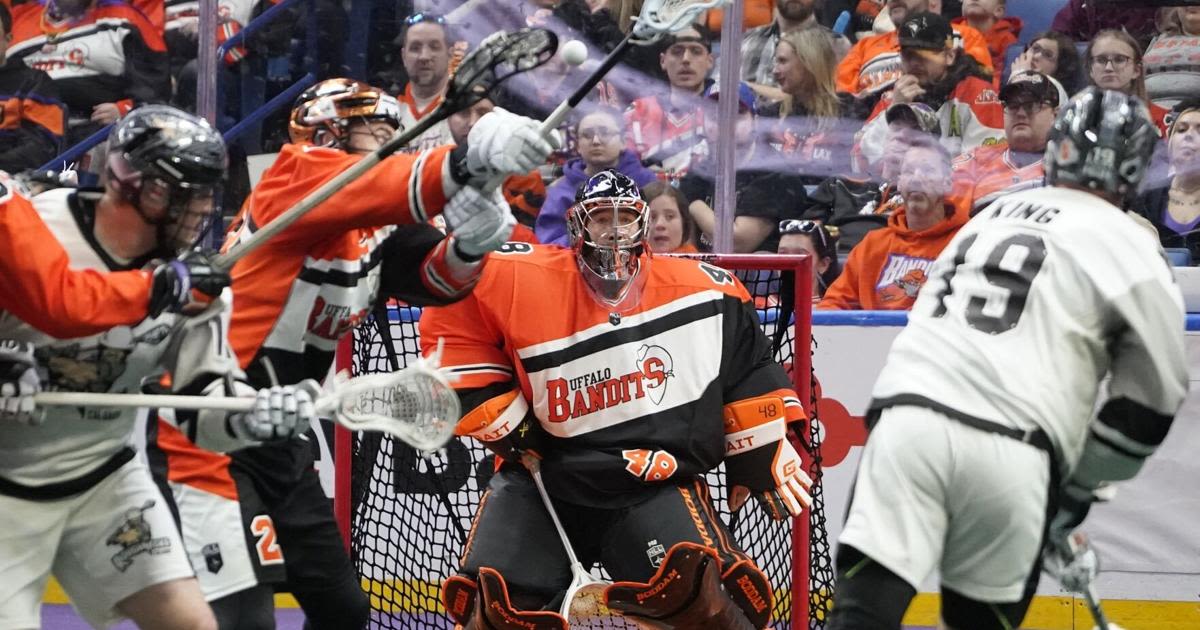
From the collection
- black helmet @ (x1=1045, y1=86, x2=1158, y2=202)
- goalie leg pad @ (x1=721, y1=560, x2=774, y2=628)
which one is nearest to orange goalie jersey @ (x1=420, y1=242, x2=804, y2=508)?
goalie leg pad @ (x1=721, y1=560, x2=774, y2=628)

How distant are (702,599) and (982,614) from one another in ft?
3.11

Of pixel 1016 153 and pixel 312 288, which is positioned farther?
pixel 1016 153

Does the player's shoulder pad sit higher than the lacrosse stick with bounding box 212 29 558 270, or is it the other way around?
the lacrosse stick with bounding box 212 29 558 270

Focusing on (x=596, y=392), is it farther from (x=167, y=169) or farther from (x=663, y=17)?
(x=167, y=169)

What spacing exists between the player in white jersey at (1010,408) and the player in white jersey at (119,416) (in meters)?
1.06

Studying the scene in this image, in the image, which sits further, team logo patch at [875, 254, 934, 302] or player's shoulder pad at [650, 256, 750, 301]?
team logo patch at [875, 254, 934, 302]

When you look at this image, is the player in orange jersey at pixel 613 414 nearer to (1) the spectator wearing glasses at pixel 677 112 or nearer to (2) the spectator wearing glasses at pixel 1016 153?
(1) the spectator wearing glasses at pixel 677 112

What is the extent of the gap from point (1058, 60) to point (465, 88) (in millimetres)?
2923

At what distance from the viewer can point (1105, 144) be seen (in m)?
3.13

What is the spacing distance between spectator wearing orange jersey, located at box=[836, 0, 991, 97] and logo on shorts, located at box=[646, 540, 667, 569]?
220 cm

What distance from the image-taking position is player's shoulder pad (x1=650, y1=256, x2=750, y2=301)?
164 inches

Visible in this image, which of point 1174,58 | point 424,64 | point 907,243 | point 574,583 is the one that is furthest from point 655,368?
point 1174,58

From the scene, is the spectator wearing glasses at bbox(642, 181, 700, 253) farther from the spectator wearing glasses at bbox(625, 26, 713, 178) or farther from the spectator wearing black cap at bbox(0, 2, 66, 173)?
the spectator wearing black cap at bbox(0, 2, 66, 173)

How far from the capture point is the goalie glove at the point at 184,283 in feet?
9.78
